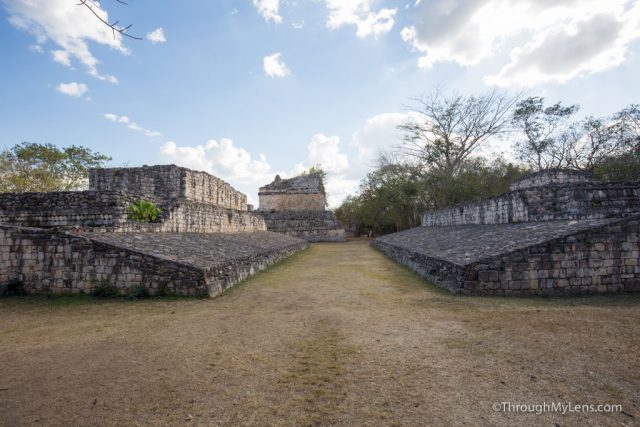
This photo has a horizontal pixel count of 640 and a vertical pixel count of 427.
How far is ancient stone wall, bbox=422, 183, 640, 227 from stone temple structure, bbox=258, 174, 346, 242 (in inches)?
781

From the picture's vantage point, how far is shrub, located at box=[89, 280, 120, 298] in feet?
20.1

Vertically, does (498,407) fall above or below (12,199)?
below

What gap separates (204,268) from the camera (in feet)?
21.0

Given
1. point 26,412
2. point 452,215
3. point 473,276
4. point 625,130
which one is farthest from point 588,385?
point 625,130

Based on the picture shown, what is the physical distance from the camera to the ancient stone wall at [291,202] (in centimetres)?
3550

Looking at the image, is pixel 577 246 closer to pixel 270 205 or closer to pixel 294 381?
pixel 294 381

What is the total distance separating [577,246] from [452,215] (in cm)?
1269

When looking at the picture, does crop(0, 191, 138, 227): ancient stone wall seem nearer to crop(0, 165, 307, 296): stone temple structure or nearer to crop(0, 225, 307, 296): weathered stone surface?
crop(0, 165, 307, 296): stone temple structure

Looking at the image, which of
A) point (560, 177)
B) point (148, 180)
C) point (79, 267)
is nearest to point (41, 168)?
point (148, 180)

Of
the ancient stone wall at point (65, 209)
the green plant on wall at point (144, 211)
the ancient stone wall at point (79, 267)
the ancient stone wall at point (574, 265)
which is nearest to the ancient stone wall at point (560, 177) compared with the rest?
the ancient stone wall at point (574, 265)

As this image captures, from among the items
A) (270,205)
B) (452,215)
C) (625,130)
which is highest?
(625,130)

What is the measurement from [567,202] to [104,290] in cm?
1185

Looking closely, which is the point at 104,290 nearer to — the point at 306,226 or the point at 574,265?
the point at 574,265

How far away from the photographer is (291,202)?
35.6 m
